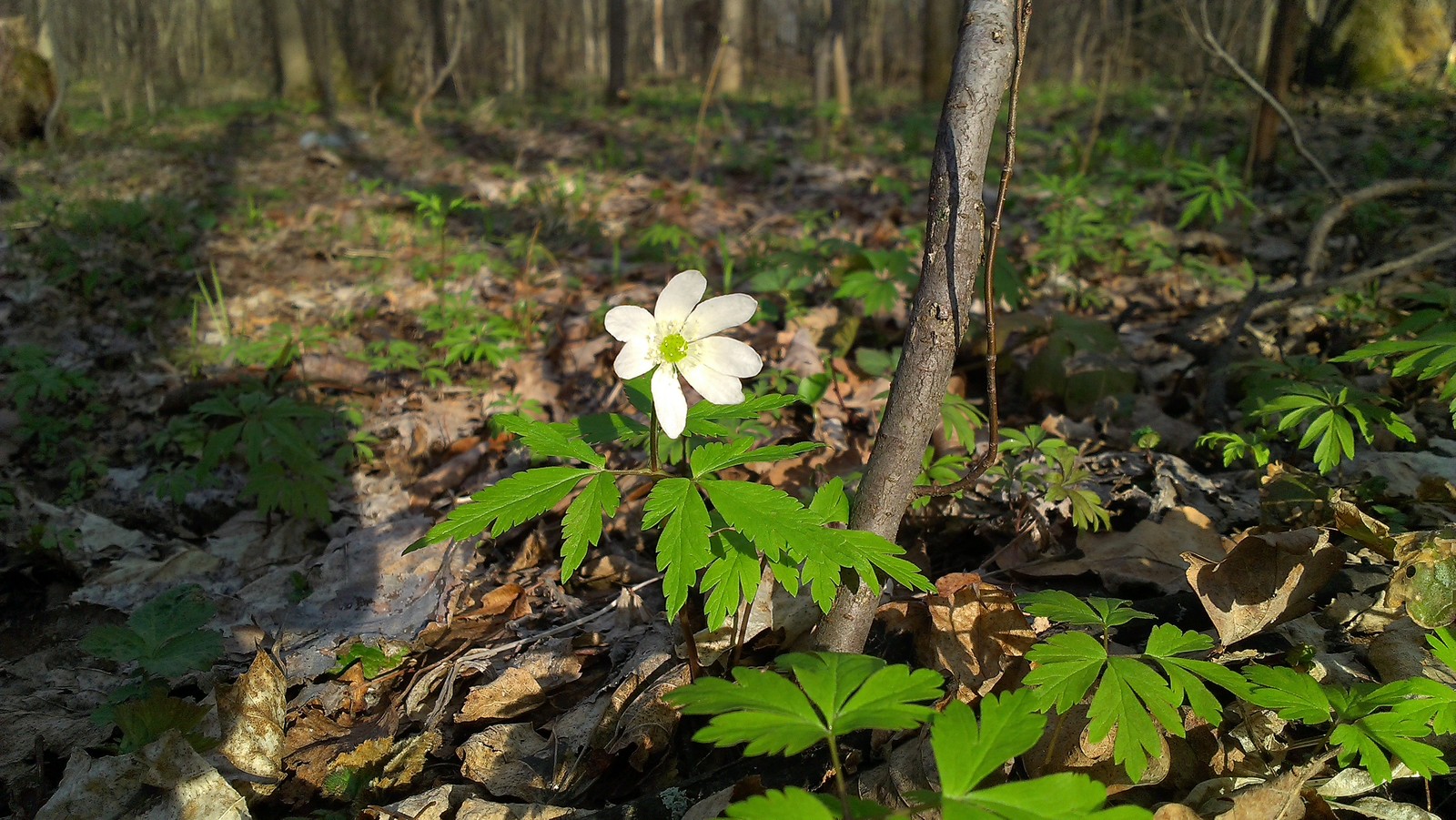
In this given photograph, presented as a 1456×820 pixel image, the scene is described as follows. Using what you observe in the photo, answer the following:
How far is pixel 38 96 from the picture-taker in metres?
10.0

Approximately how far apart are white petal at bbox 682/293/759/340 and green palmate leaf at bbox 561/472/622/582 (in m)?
0.33

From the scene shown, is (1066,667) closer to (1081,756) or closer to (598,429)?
(1081,756)

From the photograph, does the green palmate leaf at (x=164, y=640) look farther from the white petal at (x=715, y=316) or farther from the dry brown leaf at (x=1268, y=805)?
the dry brown leaf at (x=1268, y=805)

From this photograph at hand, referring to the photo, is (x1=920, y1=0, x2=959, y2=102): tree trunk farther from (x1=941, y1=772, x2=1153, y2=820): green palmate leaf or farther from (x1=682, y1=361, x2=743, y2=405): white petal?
(x1=941, y1=772, x2=1153, y2=820): green palmate leaf

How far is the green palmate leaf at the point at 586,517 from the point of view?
1.44m

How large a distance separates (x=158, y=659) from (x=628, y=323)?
1.47 metres

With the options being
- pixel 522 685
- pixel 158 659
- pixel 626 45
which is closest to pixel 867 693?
pixel 522 685

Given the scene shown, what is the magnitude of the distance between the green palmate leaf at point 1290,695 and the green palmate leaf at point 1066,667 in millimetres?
257

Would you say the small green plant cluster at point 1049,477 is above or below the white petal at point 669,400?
below

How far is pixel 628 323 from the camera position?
4.98ft

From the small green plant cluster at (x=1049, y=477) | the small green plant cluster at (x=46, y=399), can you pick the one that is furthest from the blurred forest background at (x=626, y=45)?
the small green plant cluster at (x=46, y=399)

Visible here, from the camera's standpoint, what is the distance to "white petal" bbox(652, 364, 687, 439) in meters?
1.50

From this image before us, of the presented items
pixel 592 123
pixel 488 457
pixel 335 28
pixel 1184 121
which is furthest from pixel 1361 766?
pixel 335 28

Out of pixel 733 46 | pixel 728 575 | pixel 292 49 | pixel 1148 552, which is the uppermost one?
pixel 292 49
